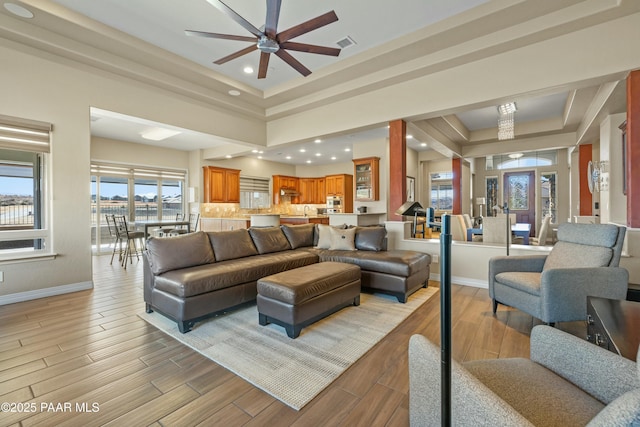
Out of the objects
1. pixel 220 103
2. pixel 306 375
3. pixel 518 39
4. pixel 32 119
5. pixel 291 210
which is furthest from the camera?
pixel 291 210

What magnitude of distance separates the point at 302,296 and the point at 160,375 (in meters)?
1.19

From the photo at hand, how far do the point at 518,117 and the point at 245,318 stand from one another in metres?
6.91

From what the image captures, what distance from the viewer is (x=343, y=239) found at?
4434 mm

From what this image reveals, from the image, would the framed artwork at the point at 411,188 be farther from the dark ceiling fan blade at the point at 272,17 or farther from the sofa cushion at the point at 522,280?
the dark ceiling fan blade at the point at 272,17

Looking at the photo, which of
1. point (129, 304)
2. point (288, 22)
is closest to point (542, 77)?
point (288, 22)

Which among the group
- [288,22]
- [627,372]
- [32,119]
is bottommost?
[627,372]

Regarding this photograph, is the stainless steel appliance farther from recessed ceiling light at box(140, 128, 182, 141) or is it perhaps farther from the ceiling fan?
the ceiling fan

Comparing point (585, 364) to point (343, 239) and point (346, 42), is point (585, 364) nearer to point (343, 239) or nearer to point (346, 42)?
point (343, 239)

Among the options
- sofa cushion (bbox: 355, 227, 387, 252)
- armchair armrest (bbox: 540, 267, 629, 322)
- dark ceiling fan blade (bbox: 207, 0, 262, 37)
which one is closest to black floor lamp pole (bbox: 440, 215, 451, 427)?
armchair armrest (bbox: 540, 267, 629, 322)

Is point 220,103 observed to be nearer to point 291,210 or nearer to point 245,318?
point 245,318

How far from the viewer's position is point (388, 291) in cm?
360

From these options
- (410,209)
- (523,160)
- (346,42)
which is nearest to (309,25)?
(346,42)

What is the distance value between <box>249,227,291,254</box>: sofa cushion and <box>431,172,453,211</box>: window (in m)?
7.12

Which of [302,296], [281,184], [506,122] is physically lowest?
[302,296]
